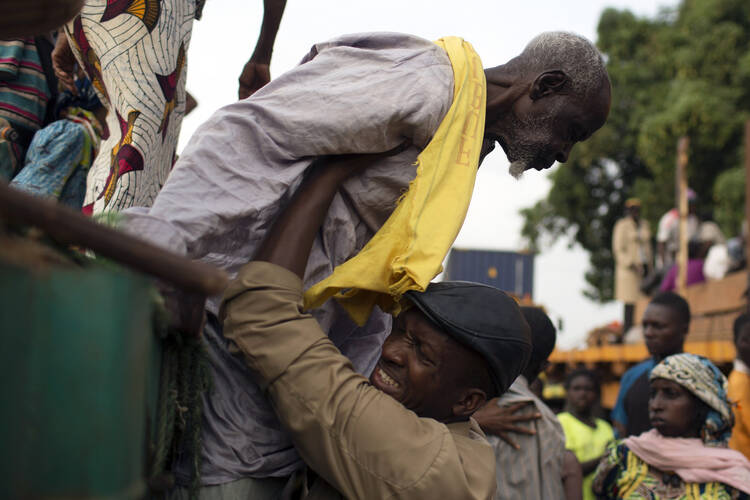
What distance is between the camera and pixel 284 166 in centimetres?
181

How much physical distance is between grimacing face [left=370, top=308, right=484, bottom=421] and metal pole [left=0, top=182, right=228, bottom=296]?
3.27 ft

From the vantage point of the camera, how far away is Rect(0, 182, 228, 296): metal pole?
35.1 inches

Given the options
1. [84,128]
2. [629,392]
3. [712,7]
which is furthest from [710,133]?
[84,128]

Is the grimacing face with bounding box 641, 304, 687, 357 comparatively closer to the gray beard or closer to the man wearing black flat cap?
the gray beard

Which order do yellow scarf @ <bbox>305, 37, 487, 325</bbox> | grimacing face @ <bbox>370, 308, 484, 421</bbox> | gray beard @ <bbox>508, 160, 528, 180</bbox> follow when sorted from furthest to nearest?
gray beard @ <bbox>508, 160, 528, 180</bbox> → grimacing face @ <bbox>370, 308, 484, 421</bbox> → yellow scarf @ <bbox>305, 37, 487, 325</bbox>

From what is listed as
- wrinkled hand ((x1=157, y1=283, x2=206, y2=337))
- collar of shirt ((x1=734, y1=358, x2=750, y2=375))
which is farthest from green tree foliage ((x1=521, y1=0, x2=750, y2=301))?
wrinkled hand ((x1=157, y1=283, x2=206, y2=337))

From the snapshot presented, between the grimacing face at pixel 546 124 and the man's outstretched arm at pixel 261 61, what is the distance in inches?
33.9

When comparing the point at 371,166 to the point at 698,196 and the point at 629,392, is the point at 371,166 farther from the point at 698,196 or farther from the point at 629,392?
the point at 698,196

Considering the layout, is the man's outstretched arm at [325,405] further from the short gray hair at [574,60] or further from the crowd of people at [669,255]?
the crowd of people at [669,255]

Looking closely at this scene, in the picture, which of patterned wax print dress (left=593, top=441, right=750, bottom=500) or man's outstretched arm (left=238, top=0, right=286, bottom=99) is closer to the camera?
man's outstretched arm (left=238, top=0, right=286, bottom=99)

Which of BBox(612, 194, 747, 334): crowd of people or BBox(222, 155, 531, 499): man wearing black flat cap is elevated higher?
BBox(222, 155, 531, 499): man wearing black flat cap

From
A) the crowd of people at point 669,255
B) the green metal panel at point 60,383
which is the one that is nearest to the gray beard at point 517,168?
the green metal panel at point 60,383

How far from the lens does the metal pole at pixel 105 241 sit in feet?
2.92

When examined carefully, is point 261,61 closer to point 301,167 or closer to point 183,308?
point 301,167
